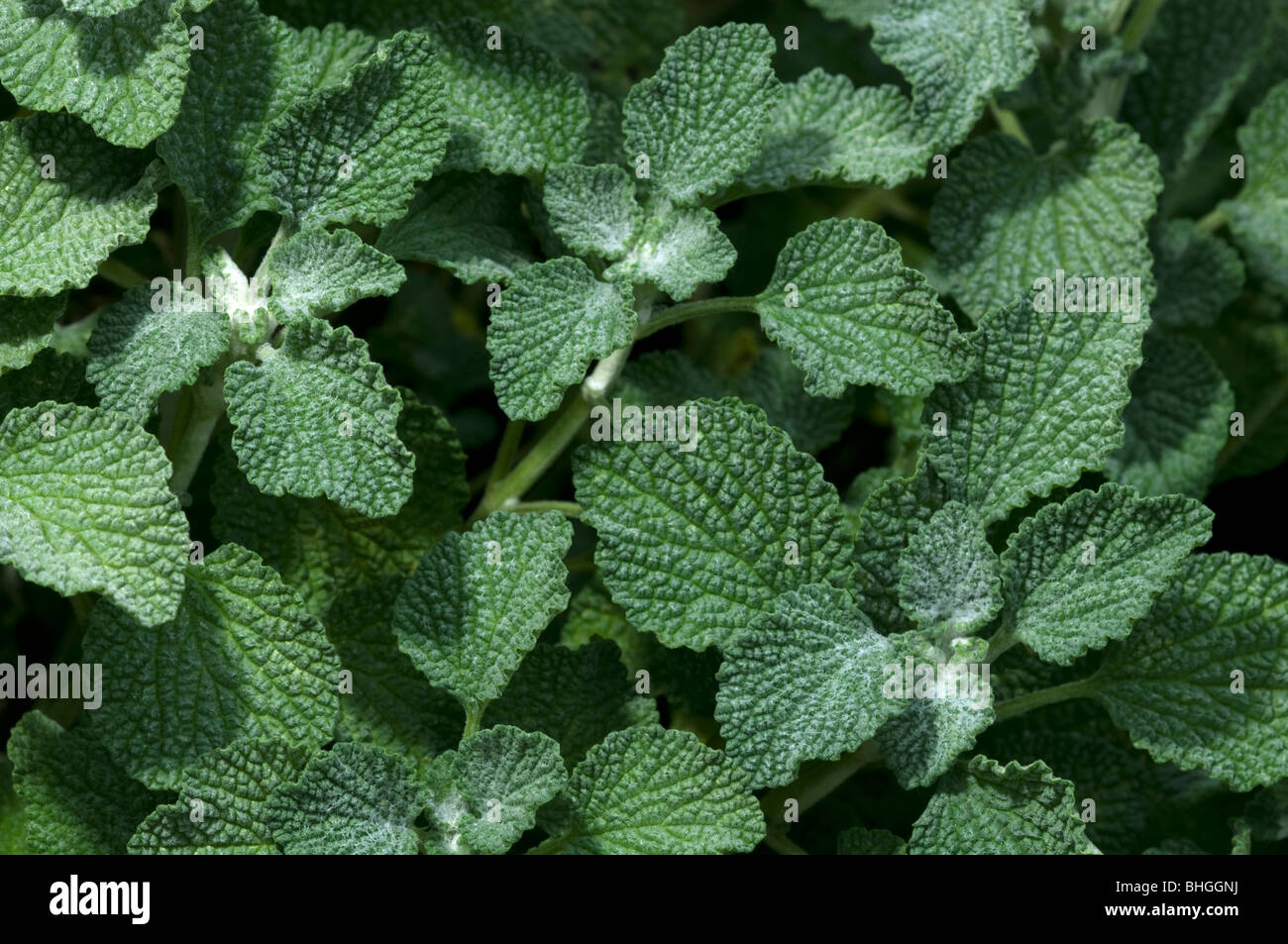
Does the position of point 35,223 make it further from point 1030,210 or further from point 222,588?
point 1030,210

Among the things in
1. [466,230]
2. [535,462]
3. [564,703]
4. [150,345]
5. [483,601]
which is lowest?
[564,703]

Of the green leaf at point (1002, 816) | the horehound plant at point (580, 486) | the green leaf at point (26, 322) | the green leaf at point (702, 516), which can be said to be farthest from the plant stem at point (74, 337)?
the green leaf at point (1002, 816)

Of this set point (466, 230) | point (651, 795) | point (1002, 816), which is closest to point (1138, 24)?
point (466, 230)

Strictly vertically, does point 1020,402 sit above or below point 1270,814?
above

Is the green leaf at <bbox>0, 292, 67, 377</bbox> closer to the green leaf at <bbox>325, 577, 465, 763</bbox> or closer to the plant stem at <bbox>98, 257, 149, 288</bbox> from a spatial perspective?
the plant stem at <bbox>98, 257, 149, 288</bbox>

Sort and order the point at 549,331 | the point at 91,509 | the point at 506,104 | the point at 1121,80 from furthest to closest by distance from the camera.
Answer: the point at 1121,80, the point at 506,104, the point at 549,331, the point at 91,509

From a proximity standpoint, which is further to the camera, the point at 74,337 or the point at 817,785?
the point at 74,337

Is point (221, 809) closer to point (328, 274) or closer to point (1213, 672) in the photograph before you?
point (328, 274)
